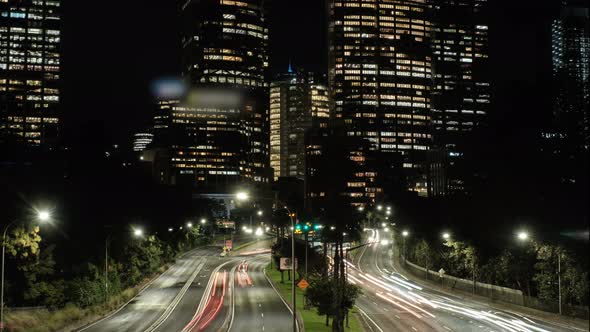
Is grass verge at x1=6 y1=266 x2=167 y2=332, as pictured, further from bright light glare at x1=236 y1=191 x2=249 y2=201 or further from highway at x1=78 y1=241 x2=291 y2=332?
bright light glare at x1=236 y1=191 x2=249 y2=201

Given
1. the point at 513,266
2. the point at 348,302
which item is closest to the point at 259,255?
the point at 513,266

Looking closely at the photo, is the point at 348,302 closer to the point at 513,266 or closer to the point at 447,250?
the point at 513,266

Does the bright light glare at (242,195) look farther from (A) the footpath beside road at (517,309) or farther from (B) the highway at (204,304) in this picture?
(A) the footpath beside road at (517,309)

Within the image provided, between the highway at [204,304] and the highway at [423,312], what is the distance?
8941 mm

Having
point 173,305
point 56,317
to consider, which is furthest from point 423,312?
point 56,317

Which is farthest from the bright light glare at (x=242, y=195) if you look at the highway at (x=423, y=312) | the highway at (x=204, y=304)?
the highway at (x=423, y=312)

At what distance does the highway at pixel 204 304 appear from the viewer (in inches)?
2015

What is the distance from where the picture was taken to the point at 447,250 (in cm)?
8638

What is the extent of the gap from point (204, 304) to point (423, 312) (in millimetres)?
22416

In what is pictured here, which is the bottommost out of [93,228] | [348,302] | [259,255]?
[259,255]

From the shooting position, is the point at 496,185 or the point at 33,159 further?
the point at 33,159

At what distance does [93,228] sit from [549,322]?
46.4m

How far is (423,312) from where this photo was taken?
190ft

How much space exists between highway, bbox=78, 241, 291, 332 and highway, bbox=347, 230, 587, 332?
894 centimetres
